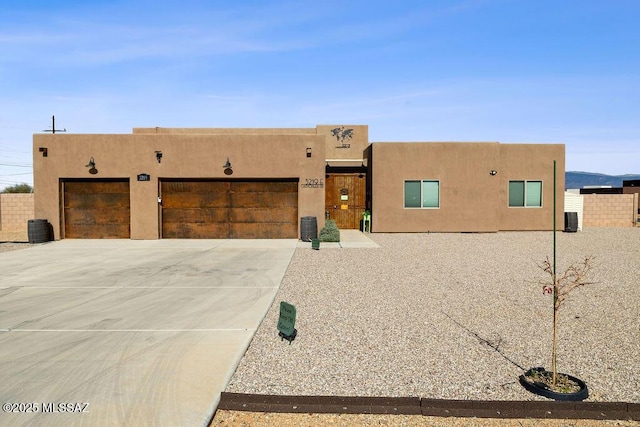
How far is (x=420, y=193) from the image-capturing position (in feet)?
69.2

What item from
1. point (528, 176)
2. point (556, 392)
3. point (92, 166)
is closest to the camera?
point (556, 392)

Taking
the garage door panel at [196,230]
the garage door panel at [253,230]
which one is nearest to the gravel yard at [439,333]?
the garage door panel at [253,230]

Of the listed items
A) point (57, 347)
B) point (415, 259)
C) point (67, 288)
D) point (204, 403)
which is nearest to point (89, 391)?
point (204, 403)

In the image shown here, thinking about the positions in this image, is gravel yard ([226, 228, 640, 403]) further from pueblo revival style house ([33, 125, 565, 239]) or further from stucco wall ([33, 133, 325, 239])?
stucco wall ([33, 133, 325, 239])

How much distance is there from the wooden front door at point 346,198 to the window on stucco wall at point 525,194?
6.65 metres

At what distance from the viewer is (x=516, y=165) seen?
2175 cm

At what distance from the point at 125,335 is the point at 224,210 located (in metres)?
12.5

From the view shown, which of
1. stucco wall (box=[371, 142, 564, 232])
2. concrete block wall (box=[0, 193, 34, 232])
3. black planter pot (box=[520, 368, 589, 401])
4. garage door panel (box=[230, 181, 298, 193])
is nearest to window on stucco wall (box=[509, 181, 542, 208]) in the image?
stucco wall (box=[371, 142, 564, 232])

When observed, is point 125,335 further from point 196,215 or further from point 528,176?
point 528,176

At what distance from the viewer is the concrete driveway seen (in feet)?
14.4

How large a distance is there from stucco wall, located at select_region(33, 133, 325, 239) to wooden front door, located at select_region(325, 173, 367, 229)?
12.5 ft

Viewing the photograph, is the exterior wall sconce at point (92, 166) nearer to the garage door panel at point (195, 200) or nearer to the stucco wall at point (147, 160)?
the stucco wall at point (147, 160)

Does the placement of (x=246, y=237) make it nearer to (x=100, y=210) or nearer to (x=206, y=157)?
(x=206, y=157)

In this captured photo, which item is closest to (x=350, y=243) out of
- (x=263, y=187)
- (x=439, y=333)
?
(x=263, y=187)
